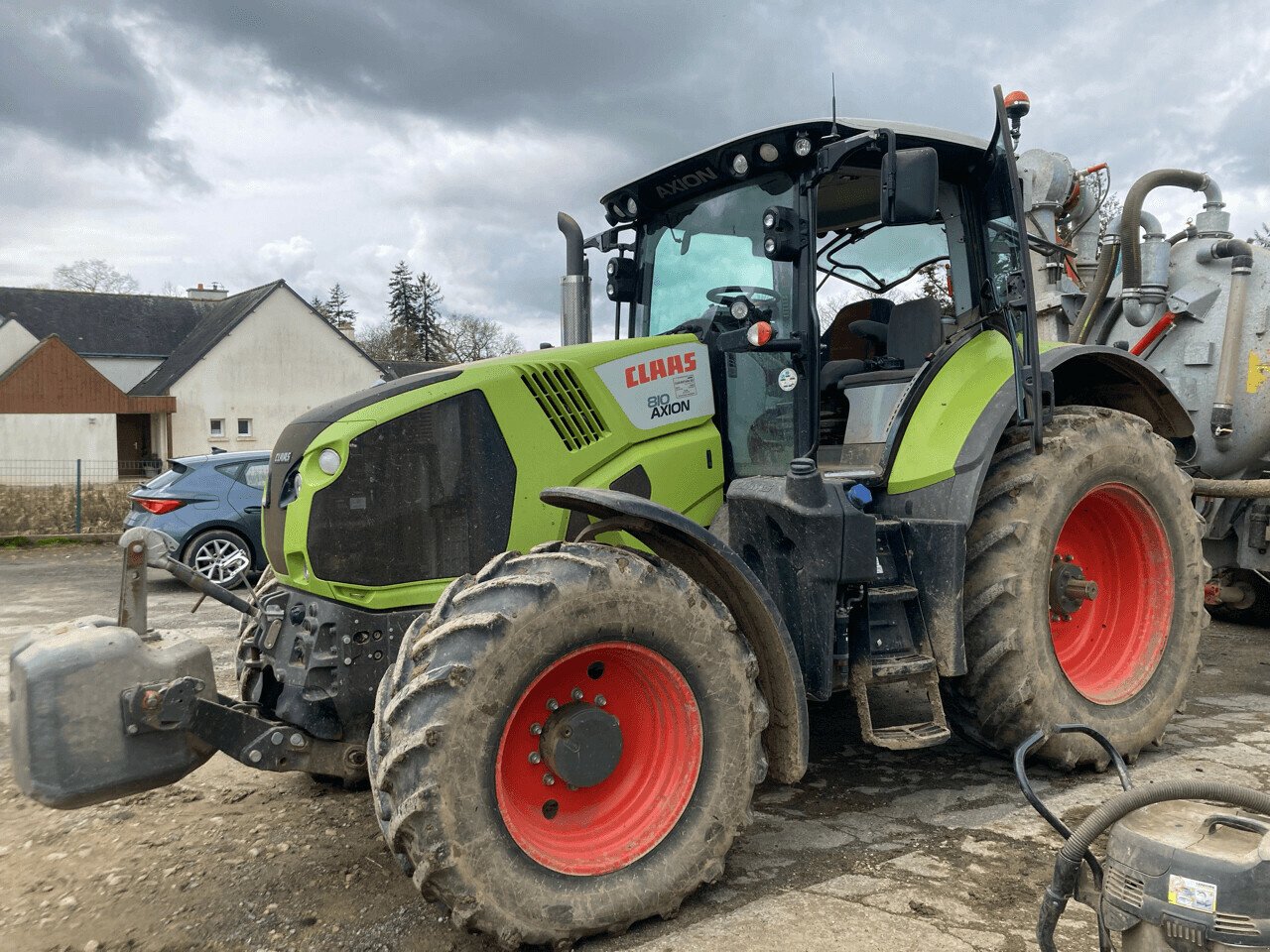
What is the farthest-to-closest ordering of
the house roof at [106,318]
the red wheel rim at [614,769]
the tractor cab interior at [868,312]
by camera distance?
the house roof at [106,318]
the tractor cab interior at [868,312]
the red wheel rim at [614,769]

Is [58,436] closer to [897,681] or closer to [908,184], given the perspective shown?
[897,681]

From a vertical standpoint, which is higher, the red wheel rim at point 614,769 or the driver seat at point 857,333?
the driver seat at point 857,333

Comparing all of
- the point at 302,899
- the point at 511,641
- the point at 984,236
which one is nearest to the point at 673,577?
the point at 511,641

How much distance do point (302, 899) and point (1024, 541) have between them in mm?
2945

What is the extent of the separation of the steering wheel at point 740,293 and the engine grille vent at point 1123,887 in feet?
8.00

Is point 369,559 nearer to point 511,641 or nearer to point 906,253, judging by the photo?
point 511,641

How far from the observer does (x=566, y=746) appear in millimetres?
3129

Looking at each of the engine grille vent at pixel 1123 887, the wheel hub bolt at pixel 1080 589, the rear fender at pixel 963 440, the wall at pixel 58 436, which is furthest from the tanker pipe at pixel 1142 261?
the wall at pixel 58 436

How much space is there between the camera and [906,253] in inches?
191

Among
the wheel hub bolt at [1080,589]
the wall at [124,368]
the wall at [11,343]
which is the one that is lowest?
the wheel hub bolt at [1080,589]

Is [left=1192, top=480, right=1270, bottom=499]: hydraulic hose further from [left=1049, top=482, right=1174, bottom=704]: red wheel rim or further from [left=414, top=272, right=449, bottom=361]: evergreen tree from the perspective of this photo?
A: [left=414, top=272, right=449, bottom=361]: evergreen tree

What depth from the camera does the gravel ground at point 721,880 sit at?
313 cm

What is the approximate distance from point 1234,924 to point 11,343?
142ft

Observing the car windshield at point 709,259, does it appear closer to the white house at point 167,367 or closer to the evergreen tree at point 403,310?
the white house at point 167,367
